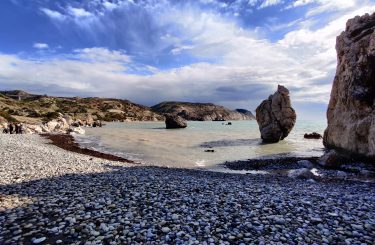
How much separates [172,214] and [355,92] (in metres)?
33.2

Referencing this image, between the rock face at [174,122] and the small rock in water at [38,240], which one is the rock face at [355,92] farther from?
the rock face at [174,122]

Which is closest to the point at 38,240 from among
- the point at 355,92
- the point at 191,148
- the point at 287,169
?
the point at 287,169

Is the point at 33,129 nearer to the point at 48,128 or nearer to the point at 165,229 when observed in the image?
the point at 48,128

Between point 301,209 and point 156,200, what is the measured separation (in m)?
6.77

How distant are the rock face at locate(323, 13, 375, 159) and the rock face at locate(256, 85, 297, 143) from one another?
73.4 ft

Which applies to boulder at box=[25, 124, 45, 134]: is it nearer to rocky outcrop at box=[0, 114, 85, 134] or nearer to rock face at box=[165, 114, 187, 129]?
rocky outcrop at box=[0, 114, 85, 134]

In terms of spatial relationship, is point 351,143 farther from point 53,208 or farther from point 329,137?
point 53,208

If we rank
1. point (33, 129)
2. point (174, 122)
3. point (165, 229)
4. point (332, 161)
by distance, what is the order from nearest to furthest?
point (165, 229) < point (332, 161) < point (33, 129) < point (174, 122)

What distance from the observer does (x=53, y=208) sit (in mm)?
12422

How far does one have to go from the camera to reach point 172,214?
11734 millimetres

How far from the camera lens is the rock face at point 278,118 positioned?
68.3m

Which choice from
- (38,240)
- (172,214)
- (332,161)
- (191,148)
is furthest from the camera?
(191,148)

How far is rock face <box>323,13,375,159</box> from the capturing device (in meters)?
32.4

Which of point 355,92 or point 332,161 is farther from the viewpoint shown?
point 355,92
